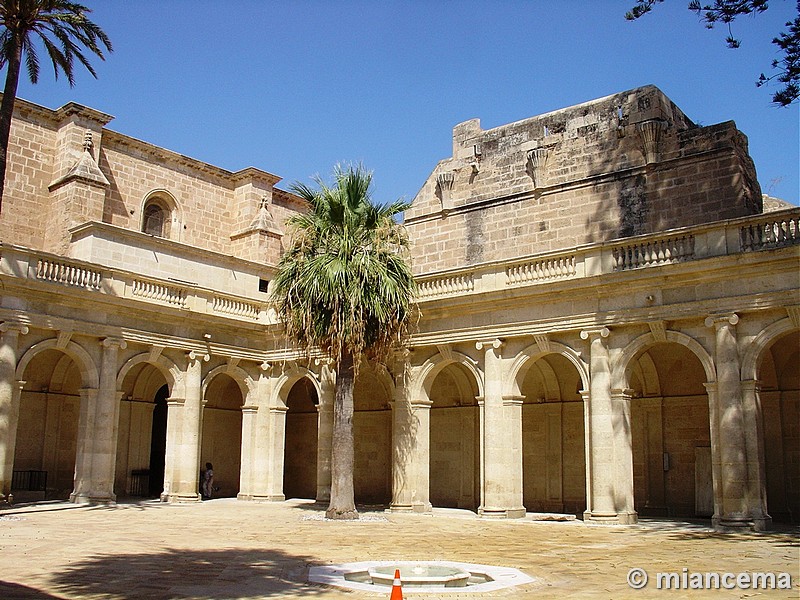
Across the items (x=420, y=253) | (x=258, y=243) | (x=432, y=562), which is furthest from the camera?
(x=258, y=243)

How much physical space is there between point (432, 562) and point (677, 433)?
12.2 meters

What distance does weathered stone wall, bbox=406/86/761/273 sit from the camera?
74.3ft

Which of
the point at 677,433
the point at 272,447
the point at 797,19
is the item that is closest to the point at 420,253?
the point at 272,447

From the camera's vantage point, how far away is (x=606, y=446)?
1878 cm

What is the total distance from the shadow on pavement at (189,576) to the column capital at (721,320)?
398 inches

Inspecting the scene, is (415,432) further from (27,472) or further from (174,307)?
(27,472)

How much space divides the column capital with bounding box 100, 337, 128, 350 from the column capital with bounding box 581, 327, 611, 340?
11.9 m

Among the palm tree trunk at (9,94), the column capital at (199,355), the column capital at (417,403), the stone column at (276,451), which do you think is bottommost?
the stone column at (276,451)

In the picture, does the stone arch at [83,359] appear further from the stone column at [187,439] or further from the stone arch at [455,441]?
the stone arch at [455,441]

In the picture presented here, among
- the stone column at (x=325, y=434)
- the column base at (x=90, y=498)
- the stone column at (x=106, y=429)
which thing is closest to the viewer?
the column base at (x=90, y=498)

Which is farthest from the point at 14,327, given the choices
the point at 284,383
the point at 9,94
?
the point at 284,383

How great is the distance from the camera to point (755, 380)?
1698cm

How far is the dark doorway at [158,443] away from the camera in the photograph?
27953mm

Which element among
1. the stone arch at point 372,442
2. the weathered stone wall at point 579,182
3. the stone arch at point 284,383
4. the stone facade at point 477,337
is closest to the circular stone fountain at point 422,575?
the stone facade at point 477,337
